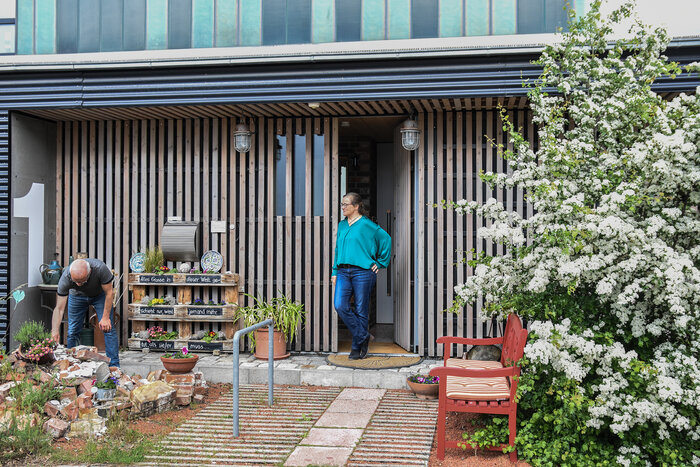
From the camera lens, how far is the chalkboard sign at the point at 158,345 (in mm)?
8914

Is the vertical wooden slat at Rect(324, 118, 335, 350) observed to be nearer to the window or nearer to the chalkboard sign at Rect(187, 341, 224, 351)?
the chalkboard sign at Rect(187, 341, 224, 351)

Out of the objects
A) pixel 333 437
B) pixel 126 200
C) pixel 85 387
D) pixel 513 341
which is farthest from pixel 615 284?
pixel 126 200

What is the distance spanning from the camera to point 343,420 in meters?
A: 6.41

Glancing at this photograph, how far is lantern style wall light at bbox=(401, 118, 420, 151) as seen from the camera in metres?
8.37

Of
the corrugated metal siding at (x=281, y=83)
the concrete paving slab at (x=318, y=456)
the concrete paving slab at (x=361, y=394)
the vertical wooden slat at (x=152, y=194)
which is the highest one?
the corrugated metal siding at (x=281, y=83)

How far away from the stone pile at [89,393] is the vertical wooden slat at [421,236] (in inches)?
111

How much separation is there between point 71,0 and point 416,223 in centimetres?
529

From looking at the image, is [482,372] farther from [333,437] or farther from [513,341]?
[333,437]

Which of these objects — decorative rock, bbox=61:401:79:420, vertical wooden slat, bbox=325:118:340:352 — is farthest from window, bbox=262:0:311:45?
decorative rock, bbox=61:401:79:420

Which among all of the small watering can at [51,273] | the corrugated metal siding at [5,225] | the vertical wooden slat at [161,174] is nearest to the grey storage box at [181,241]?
the vertical wooden slat at [161,174]

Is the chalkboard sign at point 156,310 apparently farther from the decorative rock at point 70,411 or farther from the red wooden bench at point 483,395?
the red wooden bench at point 483,395

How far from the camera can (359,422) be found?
634cm

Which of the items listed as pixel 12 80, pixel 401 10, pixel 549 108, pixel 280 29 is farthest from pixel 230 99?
pixel 549 108

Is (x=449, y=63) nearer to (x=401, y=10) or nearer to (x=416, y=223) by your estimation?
(x=401, y=10)
